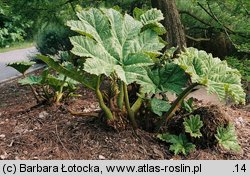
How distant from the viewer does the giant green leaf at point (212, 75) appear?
296cm

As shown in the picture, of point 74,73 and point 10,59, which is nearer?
point 74,73

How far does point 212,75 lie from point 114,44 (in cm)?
71

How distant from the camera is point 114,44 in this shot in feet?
10.1

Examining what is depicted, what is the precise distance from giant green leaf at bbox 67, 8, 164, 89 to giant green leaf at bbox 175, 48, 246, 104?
231 millimetres

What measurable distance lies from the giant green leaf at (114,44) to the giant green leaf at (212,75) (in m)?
0.23

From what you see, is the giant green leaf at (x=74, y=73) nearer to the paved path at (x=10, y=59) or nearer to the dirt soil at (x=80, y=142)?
the dirt soil at (x=80, y=142)

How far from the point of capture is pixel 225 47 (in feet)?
25.7

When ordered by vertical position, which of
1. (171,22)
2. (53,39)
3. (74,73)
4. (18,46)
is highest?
(171,22)

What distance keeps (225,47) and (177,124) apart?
4.74 m

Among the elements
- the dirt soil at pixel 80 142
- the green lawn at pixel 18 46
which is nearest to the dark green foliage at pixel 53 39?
the green lawn at pixel 18 46

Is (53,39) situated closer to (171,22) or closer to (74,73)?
(171,22)

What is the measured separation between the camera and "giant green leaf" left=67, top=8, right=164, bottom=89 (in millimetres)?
2855

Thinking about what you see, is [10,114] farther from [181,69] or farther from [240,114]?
[240,114]

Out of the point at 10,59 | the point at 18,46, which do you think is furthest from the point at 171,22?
the point at 18,46
